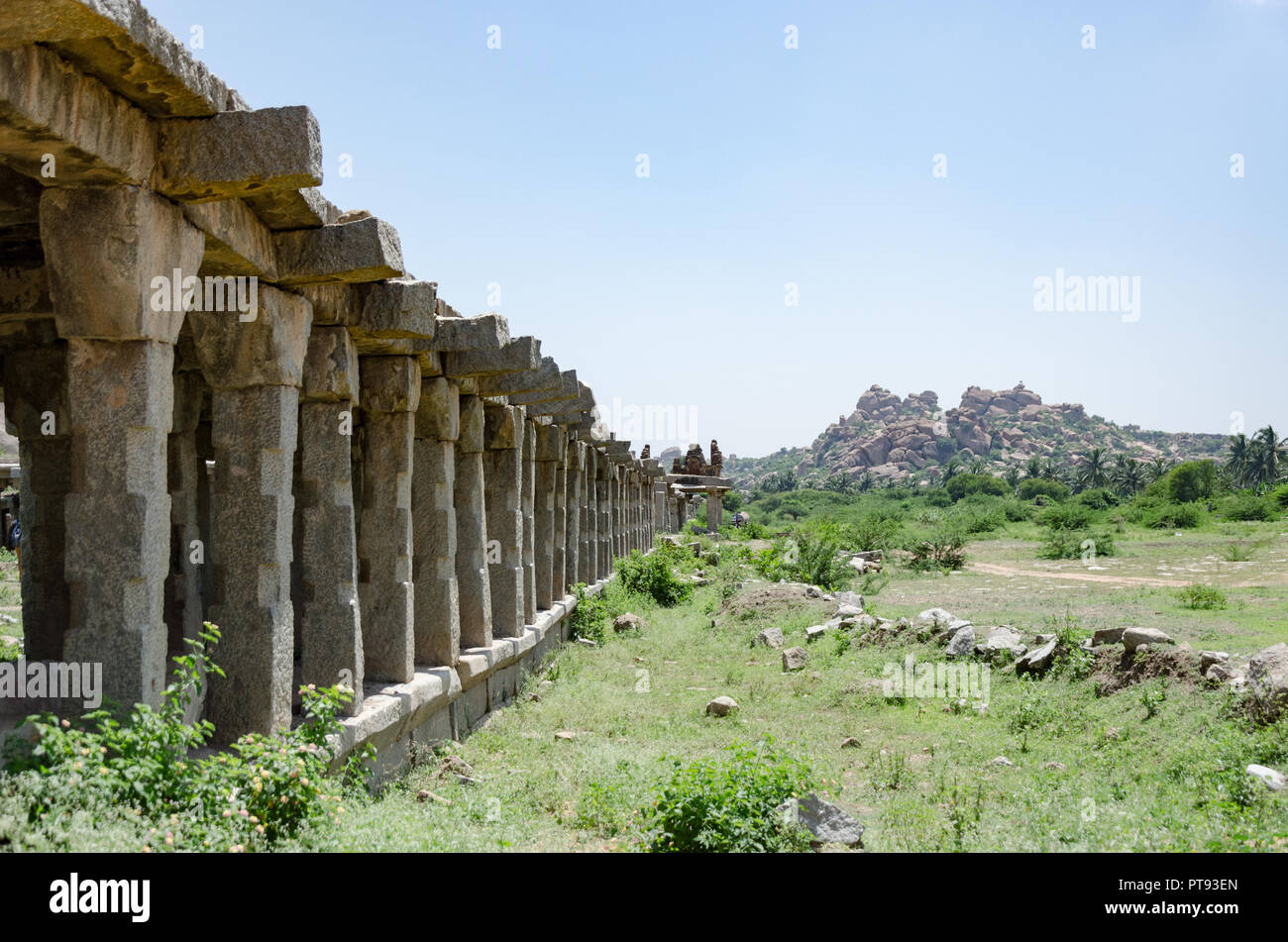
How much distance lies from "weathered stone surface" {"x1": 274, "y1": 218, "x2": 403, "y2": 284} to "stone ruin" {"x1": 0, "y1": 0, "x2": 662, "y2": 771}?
0.05ft

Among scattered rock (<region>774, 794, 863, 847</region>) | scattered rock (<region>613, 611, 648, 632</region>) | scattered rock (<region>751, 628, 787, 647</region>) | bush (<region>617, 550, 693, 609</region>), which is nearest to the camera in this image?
scattered rock (<region>774, 794, 863, 847</region>)

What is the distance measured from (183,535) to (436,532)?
7.89 feet

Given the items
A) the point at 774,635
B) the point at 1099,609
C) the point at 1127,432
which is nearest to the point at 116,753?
the point at 774,635

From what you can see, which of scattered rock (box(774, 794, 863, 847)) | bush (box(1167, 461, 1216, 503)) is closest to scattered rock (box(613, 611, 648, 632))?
scattered rock (box(774, 794, 863, 847))

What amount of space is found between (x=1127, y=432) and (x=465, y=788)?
701ft

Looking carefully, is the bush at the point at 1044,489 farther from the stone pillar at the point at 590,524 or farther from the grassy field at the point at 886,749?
the grassy field at the point at 886,749

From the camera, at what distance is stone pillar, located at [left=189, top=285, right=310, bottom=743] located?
6.14 meters

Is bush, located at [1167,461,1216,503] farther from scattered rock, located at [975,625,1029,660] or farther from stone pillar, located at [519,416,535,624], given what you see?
stone pillar, located at [519,416,535,624]

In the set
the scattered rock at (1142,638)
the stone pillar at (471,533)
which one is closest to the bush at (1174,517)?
the scattered rock at (1142,638)

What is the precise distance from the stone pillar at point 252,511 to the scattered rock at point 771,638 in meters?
9.64

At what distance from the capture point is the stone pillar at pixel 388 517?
870 centimetres

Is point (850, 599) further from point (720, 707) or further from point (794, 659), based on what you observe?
point (720, 707)

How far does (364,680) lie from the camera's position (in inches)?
347

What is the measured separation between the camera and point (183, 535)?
31.9 feet
